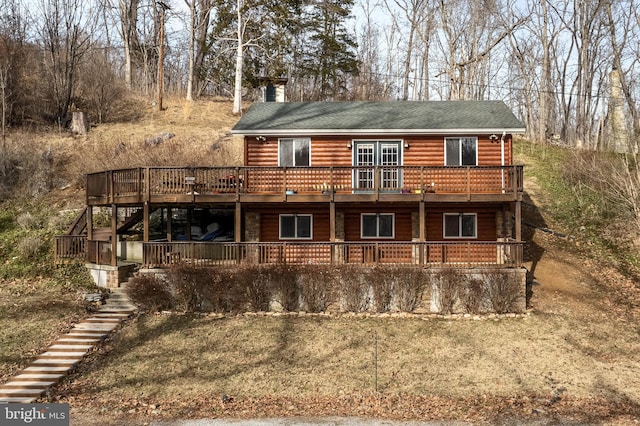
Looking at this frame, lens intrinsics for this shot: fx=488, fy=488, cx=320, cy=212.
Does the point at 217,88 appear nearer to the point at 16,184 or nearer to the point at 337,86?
the point at 337,86

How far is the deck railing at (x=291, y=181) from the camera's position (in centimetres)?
1844

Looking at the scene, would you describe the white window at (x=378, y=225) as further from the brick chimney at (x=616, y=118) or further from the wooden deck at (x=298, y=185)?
the brick chimney at (x=616, y=118)

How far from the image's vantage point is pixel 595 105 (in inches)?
1913

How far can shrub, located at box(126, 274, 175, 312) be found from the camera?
16.5 m

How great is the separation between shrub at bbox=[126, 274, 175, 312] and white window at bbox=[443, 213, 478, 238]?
11964mm

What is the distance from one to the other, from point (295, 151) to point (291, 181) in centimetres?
242

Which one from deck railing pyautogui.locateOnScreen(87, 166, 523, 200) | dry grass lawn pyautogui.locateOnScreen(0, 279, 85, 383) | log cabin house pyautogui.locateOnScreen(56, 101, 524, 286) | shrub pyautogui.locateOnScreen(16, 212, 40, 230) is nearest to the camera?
dry grass lawn pyautogui.locateOnScreen(0, 279, 85, 383)

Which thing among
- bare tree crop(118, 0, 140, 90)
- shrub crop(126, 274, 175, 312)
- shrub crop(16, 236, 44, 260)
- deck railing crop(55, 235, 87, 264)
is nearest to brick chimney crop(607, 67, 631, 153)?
shrub crop(126, 274, 175, 312)

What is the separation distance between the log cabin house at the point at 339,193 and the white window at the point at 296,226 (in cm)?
4

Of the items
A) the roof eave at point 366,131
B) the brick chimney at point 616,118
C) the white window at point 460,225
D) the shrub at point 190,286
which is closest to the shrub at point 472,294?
the white window at point 460,225

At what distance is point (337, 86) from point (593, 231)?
28986 millimetres

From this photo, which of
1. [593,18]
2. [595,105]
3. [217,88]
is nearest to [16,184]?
[217,88]

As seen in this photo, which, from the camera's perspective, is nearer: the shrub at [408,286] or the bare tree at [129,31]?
the shrub at [408,286]

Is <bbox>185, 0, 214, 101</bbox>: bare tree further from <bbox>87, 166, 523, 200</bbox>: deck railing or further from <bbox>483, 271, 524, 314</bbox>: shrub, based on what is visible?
<bbox>483, 271, 524, 314</bbox>: shrub
